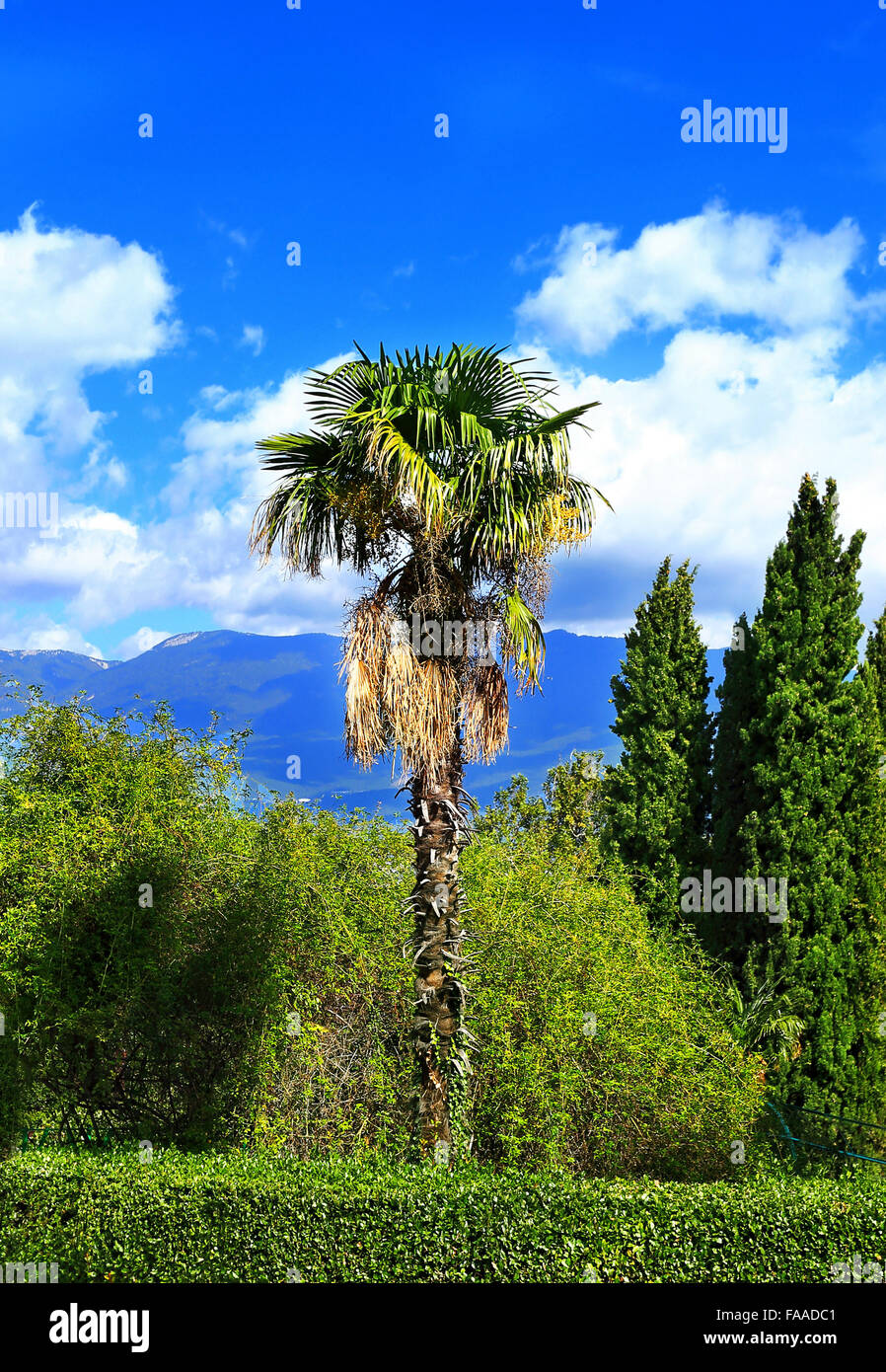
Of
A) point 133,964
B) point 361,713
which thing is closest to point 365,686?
point 361,713

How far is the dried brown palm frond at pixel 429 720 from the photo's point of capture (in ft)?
22.7

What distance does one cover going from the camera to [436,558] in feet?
23.7

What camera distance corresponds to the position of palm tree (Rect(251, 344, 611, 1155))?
6.95m

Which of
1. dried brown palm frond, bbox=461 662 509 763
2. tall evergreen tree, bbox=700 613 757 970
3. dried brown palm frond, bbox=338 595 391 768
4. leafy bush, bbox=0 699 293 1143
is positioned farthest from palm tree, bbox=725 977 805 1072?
dried brown palm frond, bbox=338 595 391 768

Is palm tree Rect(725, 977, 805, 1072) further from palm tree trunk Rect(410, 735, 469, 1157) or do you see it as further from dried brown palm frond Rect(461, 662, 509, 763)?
dried brown palm frond Rect(461, 662, 509, 763)

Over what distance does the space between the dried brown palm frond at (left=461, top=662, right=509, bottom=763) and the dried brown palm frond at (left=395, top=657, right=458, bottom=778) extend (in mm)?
203

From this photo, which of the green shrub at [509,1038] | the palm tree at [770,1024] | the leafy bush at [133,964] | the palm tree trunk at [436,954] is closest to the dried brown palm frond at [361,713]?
the palm tree trunk at [436,954]

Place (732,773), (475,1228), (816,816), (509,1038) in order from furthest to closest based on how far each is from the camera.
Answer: (732,773)
(816,816)
(509,1038)
(475,1228)

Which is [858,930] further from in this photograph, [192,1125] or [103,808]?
[103,808]

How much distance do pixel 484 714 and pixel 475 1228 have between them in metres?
3.74

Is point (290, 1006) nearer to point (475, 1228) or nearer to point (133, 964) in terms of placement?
point (133, 964)

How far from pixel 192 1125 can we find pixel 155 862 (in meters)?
2.43

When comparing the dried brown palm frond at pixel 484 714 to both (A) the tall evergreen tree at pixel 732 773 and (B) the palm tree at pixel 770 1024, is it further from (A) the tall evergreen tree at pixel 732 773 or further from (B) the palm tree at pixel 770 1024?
(A) the tall evergreen tree at pixel 732 773

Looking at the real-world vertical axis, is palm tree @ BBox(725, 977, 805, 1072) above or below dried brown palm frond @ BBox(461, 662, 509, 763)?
below
